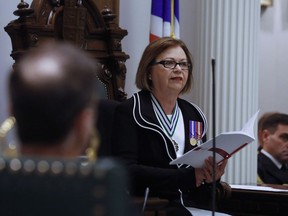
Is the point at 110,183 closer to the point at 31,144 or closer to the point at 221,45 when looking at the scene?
the point at 31,144

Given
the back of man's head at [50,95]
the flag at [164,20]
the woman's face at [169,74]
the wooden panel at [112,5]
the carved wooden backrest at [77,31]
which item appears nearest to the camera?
the back of man's head at [50,95]

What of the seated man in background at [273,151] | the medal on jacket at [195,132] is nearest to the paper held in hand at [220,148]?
the medal on jacket at [195,132]

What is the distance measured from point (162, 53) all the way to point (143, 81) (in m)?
0.20

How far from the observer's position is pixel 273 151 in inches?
243

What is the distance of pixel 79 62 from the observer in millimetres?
1149

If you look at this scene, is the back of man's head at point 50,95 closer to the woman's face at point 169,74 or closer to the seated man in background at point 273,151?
the woman's face at point 169,74

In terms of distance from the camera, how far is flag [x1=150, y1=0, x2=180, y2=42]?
235 inches

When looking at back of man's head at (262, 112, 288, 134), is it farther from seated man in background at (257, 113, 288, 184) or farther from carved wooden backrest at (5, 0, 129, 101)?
carved wooden backrest at (5, 0, 129, 101)

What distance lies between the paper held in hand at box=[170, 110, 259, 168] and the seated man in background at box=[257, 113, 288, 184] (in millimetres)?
Answer: 2249

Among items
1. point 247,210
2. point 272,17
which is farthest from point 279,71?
point 247,210

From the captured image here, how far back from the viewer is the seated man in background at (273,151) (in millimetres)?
5996

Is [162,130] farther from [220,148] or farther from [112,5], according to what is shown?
[112,5]

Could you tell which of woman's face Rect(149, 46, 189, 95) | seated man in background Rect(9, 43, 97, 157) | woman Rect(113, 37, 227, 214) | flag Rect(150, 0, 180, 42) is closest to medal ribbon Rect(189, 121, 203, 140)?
woman Rect(113, 37, 227, 214)

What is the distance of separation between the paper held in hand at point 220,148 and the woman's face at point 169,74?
515mm
